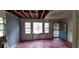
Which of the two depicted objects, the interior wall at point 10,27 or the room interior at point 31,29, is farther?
the room interior at point 31,29

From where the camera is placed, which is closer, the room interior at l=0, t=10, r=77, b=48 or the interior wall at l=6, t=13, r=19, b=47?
the interior wall at l=6, t=13, r=19, b=47

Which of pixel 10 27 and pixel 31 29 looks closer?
pixel 10 27
